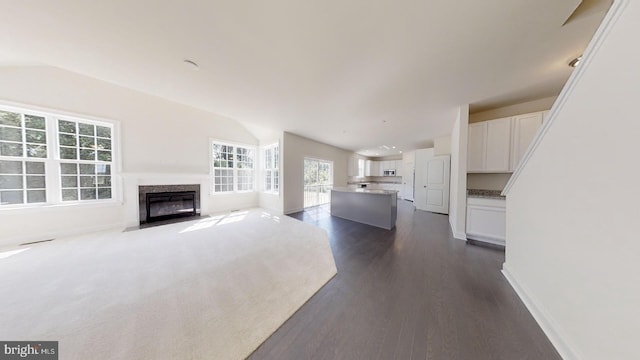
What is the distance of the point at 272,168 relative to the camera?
5.96m

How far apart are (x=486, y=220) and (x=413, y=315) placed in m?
2.79

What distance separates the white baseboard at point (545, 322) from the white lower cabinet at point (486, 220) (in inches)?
57.8

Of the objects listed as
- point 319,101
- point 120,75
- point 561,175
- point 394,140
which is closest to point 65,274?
point 120,75

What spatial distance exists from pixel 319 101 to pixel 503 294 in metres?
3.64

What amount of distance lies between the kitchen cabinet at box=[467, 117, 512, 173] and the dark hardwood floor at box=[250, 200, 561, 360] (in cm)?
170

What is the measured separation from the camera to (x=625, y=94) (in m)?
0.90

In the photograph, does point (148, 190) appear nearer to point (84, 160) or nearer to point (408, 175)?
point (84, 160)

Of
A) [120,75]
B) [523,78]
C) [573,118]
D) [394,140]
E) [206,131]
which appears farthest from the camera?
[394,140]

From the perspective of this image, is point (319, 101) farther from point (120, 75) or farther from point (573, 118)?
point (120, 75)

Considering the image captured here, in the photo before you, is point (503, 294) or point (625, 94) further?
point (503, 294)

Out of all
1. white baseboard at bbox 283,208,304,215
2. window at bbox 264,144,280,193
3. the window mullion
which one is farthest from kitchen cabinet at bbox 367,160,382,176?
the window mullion

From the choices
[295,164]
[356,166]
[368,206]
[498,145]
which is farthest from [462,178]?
[356,166]

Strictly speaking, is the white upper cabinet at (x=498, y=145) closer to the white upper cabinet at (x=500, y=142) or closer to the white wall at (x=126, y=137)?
the white upper cabinet at (x=500, y=142)

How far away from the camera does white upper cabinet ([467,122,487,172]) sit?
3.50 meters
